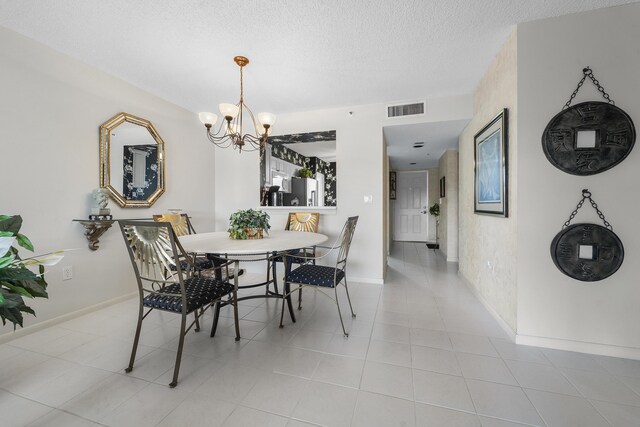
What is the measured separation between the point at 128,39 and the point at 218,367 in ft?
8.63

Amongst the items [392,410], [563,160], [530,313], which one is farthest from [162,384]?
[563,160]

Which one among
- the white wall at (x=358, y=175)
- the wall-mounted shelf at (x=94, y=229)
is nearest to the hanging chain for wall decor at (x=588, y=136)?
the white wall at (x=358, y=175)

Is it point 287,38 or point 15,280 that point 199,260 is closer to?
point 15,280

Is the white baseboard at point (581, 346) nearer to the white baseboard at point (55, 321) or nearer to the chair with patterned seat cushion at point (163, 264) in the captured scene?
the chair with patterned seat cushion at point (163, 264)

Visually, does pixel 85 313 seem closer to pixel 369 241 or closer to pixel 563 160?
pixel 369 241

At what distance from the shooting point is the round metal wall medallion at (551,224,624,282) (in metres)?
1.74

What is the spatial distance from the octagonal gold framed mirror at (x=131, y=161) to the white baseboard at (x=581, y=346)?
3.88m

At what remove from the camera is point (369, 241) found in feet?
11.5

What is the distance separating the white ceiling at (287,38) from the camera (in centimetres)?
179

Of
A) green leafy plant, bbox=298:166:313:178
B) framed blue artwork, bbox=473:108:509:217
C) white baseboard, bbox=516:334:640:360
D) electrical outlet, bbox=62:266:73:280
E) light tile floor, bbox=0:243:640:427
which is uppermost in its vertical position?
green leafy plant, bbox=298:166:313:178

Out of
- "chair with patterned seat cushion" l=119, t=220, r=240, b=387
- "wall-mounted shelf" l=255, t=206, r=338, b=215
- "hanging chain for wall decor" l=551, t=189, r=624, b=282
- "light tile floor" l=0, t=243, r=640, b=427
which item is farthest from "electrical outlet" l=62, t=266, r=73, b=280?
"hanging chain for wall decor" l=551, t=189, r=624, b=282

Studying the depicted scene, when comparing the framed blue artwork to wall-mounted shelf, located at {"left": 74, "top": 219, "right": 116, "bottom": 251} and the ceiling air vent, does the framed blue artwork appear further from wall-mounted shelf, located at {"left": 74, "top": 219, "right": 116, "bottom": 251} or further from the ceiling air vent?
wall-mounted shelf, located at {"left": 74, "top": 219, "right": 116, "bottom": 251}

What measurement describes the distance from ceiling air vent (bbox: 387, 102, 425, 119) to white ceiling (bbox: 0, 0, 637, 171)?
255 millimetres

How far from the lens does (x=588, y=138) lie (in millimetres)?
1777
